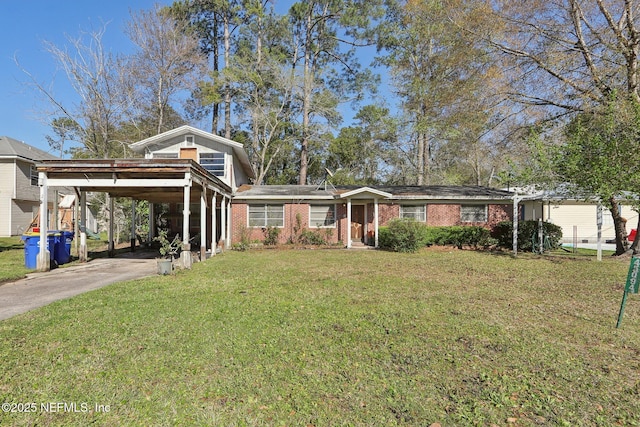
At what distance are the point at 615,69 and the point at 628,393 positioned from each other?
13.5 m

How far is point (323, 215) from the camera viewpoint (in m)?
17.5

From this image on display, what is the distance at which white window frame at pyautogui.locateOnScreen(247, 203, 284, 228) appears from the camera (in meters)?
17.3

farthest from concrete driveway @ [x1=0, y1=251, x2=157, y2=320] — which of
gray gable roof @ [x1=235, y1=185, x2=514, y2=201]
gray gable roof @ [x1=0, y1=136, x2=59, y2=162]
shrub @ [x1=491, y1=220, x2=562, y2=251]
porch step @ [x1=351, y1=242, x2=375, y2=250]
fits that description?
shrub @ [x1=491, y1=220, x2=562, y2=251]

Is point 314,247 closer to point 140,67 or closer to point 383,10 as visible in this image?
point 140,67

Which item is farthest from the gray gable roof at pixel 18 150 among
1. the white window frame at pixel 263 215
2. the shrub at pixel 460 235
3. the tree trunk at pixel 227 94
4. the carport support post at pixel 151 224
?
the shrub at pixel 460 235

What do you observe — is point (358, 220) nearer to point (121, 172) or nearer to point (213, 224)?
Answer: point (213, 224)

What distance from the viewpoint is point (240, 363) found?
3.52m

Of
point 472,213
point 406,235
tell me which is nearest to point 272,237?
point 406,235

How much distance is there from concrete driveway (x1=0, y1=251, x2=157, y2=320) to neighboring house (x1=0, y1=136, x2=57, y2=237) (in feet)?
49.0

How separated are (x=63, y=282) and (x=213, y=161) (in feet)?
33.7

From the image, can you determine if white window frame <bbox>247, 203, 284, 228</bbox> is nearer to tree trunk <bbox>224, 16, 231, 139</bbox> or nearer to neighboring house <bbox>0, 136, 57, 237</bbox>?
tree trunk <bbox>224, 16, 231, 139</bbox>

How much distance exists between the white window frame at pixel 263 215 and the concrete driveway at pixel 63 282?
630 centimetres

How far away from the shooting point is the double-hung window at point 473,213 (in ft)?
57.7

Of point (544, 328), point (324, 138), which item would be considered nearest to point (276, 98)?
point (324, 138)
